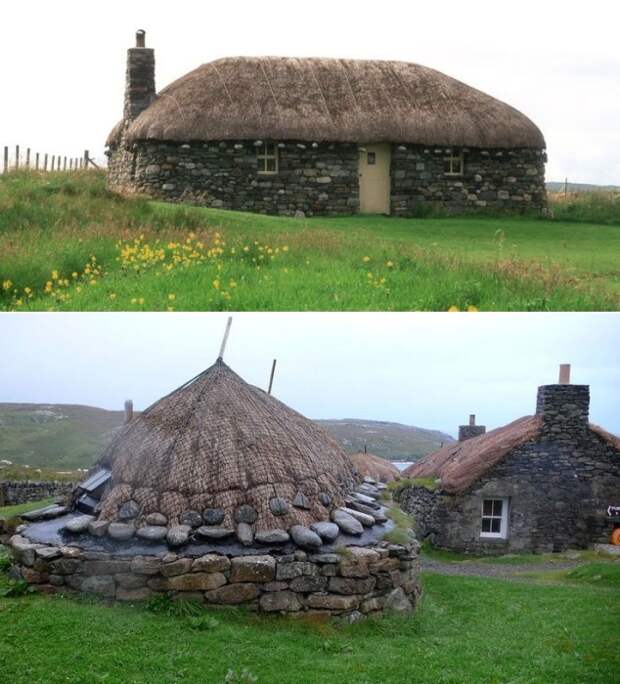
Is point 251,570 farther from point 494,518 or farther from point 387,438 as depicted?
point 494,518

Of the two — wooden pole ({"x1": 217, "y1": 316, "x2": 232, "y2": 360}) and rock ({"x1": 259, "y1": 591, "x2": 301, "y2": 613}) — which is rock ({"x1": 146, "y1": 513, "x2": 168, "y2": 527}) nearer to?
rock ({"x1": 259, "y1": 591, "x2": 301, "y2": 613})

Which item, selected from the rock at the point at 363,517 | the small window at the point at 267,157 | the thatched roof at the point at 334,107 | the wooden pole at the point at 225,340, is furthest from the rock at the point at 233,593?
the small window at the point at 267,157

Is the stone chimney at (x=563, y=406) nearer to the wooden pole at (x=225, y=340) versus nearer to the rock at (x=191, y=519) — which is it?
the wooden pole at (x=225, y=340)

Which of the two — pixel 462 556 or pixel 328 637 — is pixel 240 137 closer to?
pixel 462 556

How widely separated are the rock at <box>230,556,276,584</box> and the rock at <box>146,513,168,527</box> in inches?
24.9

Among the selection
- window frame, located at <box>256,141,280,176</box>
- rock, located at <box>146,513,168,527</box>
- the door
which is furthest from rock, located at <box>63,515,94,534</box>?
the door

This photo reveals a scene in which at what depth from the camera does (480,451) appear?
14.9 metres

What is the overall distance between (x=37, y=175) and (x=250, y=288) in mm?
2545

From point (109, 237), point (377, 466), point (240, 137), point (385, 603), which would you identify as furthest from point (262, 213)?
point (385, 603)

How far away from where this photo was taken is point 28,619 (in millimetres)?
6691

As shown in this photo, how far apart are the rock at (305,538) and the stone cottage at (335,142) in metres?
5.83

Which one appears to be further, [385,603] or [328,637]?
[385,603]

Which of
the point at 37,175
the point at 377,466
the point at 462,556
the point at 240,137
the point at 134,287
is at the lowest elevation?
the point at 462,556

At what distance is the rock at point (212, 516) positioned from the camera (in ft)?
24.1
